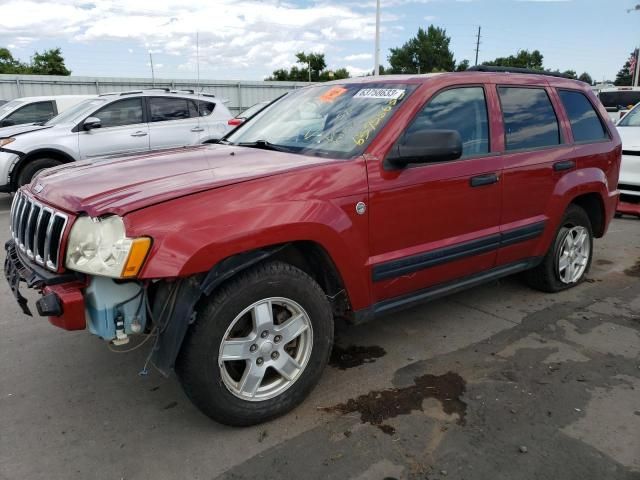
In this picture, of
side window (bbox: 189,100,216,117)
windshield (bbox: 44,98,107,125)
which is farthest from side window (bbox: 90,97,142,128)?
side window (bbox: 189,100,216,117)

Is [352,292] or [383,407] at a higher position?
[352,292]

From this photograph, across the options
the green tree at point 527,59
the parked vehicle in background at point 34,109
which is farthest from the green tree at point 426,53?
the parked vehicle in background at point 34,109

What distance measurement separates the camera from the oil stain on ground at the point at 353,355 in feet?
11.1

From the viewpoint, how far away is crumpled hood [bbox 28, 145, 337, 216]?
95.6 inches

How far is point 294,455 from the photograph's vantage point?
2.50 m

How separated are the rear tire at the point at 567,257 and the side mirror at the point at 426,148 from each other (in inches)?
75.0

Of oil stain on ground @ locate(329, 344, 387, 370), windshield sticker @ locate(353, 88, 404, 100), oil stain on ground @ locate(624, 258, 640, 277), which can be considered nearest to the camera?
windshield sticker @ locate(353, 88, 404, 100)

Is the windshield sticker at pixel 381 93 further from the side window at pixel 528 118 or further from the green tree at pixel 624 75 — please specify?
the green tree at pixel 624 75

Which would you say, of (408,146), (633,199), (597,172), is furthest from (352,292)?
(633,199)

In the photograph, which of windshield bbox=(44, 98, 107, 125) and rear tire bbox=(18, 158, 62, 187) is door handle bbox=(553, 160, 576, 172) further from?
windshield bbox=(44, 98, 107, 125)

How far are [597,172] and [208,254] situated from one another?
3.57 m

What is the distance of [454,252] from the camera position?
3.44 meters

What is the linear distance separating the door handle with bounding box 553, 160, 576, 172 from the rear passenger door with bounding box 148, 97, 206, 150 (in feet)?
22.0

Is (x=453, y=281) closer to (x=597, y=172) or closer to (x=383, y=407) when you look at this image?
(x=383, y=407)
